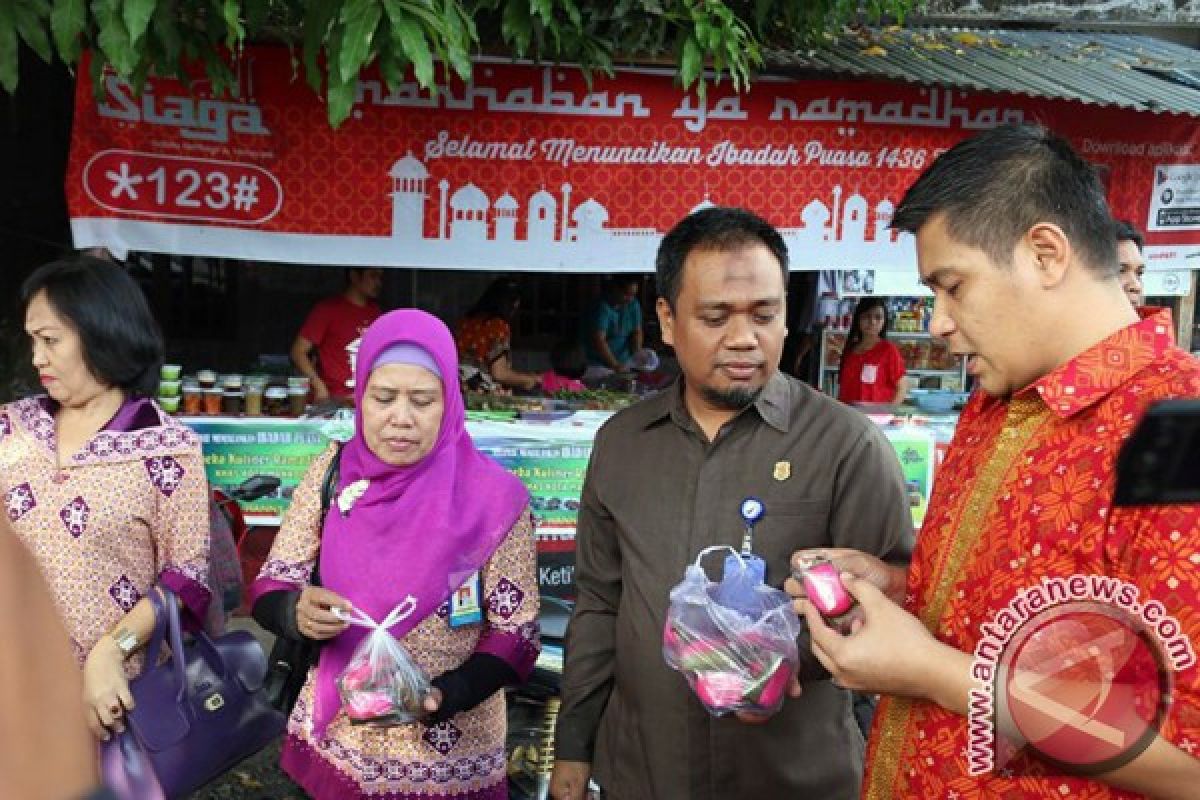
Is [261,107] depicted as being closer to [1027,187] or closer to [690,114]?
[690,114]

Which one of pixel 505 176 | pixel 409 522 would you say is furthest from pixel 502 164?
pixel 409 522

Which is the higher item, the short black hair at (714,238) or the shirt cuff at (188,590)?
the short black hair at (714,238)

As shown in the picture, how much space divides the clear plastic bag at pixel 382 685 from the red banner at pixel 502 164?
3.34 metres

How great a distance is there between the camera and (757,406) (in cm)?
237

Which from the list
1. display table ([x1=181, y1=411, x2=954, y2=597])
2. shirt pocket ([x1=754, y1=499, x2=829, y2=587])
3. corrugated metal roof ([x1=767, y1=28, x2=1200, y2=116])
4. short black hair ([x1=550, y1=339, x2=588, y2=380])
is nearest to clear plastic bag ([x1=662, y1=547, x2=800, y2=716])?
shirt pocket ([x1=754, y1=499, x2=829, y2=587])

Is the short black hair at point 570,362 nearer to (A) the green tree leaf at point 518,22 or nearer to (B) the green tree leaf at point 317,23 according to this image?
(A) the green tree leaf at point 518,22

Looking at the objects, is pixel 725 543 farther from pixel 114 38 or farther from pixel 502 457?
pixel 502 457

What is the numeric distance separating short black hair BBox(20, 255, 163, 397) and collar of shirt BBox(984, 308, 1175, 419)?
94.4 inches

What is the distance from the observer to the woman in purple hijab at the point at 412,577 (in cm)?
254

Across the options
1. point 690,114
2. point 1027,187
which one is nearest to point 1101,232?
point 1027,187

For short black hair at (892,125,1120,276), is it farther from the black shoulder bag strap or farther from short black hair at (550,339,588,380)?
short black hair at (550,339,588,380)

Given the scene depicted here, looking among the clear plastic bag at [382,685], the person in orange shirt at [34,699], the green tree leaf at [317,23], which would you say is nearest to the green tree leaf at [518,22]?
the green tree leaf at [317,23]

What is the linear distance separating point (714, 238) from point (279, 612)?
138cm

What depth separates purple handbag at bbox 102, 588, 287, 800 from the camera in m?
2.77
